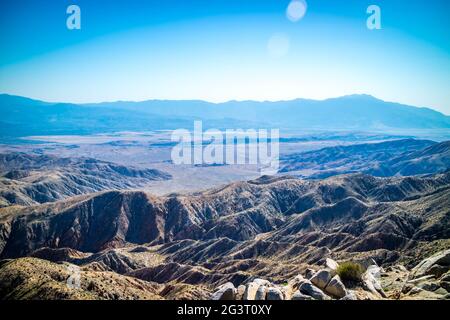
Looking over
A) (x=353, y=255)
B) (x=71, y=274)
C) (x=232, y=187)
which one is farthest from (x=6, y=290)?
(x=232, y=187)

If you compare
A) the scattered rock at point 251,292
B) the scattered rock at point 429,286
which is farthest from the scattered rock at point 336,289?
the scattered rock at point 429,286

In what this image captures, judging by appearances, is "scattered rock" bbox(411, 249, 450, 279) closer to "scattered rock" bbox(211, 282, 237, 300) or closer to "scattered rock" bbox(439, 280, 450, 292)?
"scattered rock" bbox(439, 280, 450, 292)

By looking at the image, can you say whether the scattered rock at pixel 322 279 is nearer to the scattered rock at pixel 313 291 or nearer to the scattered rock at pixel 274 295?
the scattered rock at pixel 313 291

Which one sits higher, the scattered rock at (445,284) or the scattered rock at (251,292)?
the scattered rock at (445,284)

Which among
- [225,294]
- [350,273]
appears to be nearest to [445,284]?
[350,273]

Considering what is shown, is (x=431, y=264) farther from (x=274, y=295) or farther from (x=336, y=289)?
(x=274, y=295)

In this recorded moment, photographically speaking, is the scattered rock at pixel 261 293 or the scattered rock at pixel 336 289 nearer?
the scattered rock at pixel 261 293
